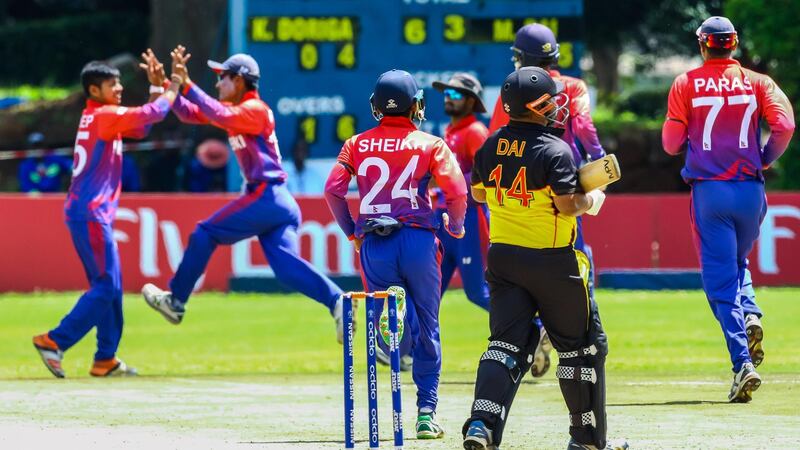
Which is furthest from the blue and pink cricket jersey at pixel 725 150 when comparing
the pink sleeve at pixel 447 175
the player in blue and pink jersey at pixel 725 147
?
the pink sleeve at pixel 447 175

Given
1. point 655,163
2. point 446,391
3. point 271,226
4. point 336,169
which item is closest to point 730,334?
point 446,391

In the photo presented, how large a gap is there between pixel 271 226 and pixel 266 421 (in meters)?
3.52

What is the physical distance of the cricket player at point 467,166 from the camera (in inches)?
508

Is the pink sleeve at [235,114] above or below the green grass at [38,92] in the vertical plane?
above

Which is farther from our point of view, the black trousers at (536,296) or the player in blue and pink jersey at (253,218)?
the player in blue and pink jersey at (253,218)

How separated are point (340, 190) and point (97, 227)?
3.67 meters

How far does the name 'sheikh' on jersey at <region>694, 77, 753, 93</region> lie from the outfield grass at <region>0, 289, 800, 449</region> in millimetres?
2048

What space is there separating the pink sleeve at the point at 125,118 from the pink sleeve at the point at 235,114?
25 centimetres

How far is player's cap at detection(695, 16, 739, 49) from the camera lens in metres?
11.0

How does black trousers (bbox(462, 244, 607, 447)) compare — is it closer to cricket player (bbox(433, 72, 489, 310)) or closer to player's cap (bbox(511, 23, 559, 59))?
player's cap (bbox(511, 23, 559, 59))

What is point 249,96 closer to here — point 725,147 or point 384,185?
point 384,185

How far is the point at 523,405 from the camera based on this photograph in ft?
35.6

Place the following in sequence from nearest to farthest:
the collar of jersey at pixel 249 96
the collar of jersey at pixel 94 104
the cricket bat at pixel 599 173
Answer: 1. the cricket bat at pixel 599 173
2. the collar of jersey at pixel 94 104
3. the collar of jersey at pixel 249 96

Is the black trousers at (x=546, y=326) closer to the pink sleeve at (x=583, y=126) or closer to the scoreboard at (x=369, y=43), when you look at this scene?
the pink sleeve at (x=583, y=126)
